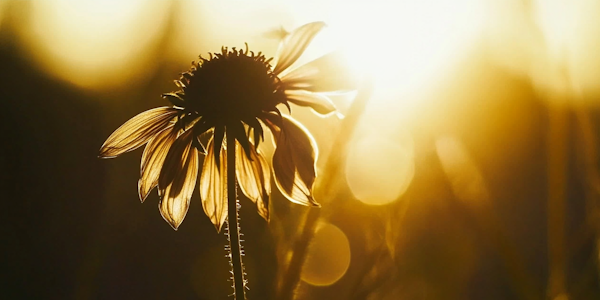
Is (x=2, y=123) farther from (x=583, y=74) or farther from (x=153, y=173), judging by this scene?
(x=583, y=74)

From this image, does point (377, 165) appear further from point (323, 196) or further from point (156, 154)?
point (323, 196)

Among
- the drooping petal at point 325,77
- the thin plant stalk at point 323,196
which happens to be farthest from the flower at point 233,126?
the thin plant stalk at point 323,196

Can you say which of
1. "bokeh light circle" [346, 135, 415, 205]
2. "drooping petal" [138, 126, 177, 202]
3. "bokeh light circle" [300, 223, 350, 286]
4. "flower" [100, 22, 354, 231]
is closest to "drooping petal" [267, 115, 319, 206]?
"flower" [100, 22, 354, 231]

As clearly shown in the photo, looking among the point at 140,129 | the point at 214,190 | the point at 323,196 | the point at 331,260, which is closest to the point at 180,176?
the point at 214,190

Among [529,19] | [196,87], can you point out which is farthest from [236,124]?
[529,19]

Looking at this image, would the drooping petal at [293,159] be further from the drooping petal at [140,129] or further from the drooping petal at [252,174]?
the drooping petal at [140,129]

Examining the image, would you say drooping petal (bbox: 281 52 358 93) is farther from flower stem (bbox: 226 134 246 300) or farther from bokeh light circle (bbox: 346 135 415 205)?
flower stem (bbox: 226 134 246 300)
